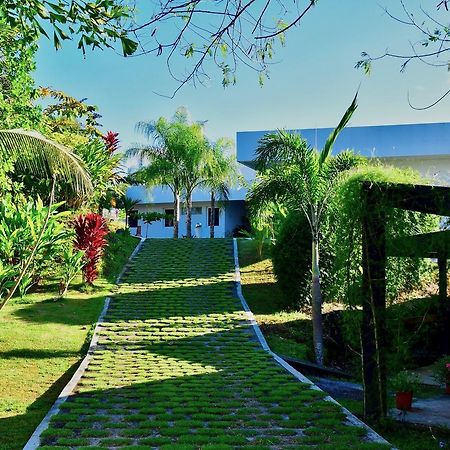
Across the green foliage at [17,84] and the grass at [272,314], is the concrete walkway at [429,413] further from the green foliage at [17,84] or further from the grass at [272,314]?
the green foliage at [17,84]

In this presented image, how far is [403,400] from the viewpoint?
761cm

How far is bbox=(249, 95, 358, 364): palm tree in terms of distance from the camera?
1224 cm

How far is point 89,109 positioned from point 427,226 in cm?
2161

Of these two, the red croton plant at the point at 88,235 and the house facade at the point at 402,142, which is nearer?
the red croton plant at the point at 88,235

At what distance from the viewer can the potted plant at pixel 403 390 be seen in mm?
7590

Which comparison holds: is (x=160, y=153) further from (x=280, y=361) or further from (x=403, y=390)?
(x=403, y=390)

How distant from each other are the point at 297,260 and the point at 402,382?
718 centimetres

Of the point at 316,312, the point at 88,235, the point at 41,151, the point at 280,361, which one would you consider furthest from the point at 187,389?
the point at 88,235

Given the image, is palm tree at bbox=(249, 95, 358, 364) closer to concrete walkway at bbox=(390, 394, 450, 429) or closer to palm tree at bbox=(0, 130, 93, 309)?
palm tree at bbox=(0, 130, 93, 309)

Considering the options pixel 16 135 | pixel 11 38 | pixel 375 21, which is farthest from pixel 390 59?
pixel 11 38

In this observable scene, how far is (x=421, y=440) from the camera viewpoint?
6.40 metres

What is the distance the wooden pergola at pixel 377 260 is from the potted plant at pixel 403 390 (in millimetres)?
736

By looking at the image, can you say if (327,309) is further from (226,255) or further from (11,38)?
(11,38)

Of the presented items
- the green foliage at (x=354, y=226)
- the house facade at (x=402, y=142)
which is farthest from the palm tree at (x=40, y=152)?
the house facade at (x=402, y=142)
